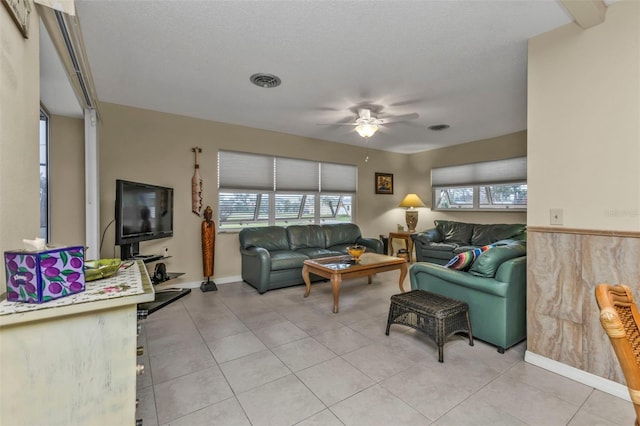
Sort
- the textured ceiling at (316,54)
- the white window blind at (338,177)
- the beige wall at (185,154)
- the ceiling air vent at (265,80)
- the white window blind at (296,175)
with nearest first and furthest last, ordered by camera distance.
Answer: the textured ceiling at (316,54)
the ceiling air vent at (265,80)
the beige wall at (185,154)
the white window blind at (296,175)
the white window blind at (338,177)

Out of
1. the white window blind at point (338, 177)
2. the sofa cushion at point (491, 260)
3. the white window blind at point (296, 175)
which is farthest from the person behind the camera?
the white window blind at point (338, 177)

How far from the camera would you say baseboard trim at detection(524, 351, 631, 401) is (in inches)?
72.9

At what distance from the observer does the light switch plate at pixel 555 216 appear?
7.00ft

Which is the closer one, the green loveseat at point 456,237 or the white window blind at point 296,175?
the green loveseat at point 456,237

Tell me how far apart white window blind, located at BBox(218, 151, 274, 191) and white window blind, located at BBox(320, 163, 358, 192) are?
1.15m

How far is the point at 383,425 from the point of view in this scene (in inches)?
63.1

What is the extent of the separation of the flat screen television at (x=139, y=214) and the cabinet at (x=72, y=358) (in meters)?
2.07

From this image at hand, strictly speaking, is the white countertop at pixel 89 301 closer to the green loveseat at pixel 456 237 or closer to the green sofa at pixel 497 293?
the green sofa at pixel 497 293

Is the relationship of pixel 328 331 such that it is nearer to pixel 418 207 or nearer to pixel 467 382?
pixel 467 382

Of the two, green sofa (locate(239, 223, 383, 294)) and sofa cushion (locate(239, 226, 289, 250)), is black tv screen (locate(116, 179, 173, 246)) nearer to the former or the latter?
sofa cushion (locate(239, 226, 289, 250))

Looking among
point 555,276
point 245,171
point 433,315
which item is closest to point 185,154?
point 245,171

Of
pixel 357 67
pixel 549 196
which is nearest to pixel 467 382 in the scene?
pixel 549 196

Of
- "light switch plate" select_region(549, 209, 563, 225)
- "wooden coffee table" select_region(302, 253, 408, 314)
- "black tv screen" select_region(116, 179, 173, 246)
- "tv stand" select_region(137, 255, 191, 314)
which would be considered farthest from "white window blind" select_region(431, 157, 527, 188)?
"tv stand" select_region(137, 255, 191, 314)

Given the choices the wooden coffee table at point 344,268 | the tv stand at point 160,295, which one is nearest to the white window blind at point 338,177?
the wooden coffee table at point 344,268
